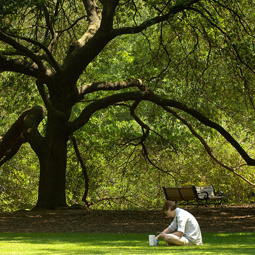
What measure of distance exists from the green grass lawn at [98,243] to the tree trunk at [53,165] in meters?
4.66

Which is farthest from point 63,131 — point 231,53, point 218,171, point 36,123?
point 218,171

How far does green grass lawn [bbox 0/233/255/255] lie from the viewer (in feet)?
22.1

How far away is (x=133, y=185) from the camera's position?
2591cm

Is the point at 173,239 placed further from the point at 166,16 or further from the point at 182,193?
the point at 182,193

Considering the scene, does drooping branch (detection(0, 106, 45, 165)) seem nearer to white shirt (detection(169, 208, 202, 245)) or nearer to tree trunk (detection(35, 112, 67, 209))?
tree trunk (detection(35, 112, 67, 209))

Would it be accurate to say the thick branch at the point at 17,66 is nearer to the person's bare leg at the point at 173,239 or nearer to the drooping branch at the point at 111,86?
the drooping branch at the point at 111,86

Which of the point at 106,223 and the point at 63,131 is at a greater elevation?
the point at 63,131

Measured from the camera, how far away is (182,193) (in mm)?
16141

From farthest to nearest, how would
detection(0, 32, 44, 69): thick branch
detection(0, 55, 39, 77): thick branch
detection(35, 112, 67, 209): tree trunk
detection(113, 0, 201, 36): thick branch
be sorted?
detection(35, 112, 67, 209): tree trunk → detection(0, 55, 39, 77): thick branch → detection(113, 0, 201, 36): thick branch → detection(0, 32, 44, 69): thick branch

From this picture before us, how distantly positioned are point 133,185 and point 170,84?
7286mm

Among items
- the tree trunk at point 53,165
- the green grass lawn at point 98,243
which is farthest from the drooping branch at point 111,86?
the green grass lawn at point 98,243

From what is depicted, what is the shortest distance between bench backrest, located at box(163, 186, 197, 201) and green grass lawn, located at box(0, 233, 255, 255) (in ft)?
20.3

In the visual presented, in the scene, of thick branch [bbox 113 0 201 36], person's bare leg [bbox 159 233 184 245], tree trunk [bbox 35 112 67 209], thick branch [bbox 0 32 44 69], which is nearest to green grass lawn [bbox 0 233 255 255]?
person's bare leg [bbox 159 233 184 245]

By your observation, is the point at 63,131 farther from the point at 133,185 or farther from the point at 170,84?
the point at 133,185
